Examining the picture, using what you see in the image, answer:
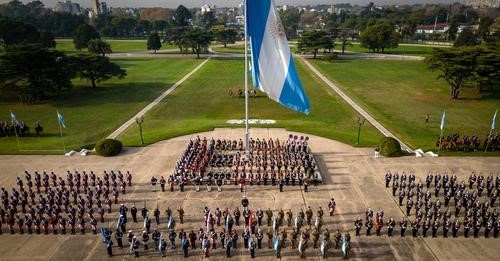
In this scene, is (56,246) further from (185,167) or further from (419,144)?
(419,144)

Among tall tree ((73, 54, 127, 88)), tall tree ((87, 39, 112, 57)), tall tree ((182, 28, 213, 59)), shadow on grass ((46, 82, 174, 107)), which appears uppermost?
tall tree ((182, 28, 213, 59))

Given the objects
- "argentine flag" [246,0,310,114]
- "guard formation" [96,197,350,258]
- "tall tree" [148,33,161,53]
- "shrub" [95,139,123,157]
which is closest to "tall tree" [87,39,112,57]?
"tall tree" [148,33,161,53]

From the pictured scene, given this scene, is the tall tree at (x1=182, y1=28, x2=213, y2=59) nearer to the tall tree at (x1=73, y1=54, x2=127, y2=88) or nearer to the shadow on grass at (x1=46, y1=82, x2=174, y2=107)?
the shadow on grass at (x1=46, y1=82, x2=174, y2=107)

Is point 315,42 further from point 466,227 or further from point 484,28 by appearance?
point 466,227

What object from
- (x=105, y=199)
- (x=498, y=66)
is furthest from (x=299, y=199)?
(x=498, y=66)

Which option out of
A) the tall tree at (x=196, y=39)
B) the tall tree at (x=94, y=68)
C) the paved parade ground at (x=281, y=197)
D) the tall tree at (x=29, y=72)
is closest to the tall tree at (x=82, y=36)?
the tall tree at (x=196, y=39)

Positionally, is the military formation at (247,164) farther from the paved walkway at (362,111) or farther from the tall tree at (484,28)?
the tall tree at (484,28)
